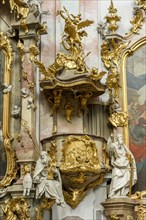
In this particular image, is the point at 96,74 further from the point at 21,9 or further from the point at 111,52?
the point at 21,9

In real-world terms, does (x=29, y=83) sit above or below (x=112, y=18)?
below

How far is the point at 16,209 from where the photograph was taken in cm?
1013

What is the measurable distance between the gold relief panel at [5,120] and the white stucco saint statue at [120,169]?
7.41 ft

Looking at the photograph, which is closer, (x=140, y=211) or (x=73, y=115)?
(x=140, y=211)

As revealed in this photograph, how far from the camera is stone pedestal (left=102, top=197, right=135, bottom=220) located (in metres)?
10.4

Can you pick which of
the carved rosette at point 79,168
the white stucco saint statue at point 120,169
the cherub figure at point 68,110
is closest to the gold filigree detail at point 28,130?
the carved rosette at point 79,168

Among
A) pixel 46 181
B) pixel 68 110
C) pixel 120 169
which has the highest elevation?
pixel 68 110

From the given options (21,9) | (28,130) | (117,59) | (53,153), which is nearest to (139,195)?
(53,153)

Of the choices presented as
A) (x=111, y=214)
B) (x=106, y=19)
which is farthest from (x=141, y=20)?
(x=111, y=214)

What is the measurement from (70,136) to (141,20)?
3804 mm

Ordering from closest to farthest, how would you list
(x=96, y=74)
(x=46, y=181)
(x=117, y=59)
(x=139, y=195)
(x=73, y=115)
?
(x=46, y=181) → (x=96, y=74) → (x=139, y=195) → (x=73, y=115) → (x=117, y=59)

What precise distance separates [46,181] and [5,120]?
2099 millimetres

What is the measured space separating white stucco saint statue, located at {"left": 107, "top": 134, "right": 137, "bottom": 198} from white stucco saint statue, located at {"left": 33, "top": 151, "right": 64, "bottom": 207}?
135cm

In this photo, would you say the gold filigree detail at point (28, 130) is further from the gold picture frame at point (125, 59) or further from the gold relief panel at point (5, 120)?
the gold picture frame at point (125, 59)
